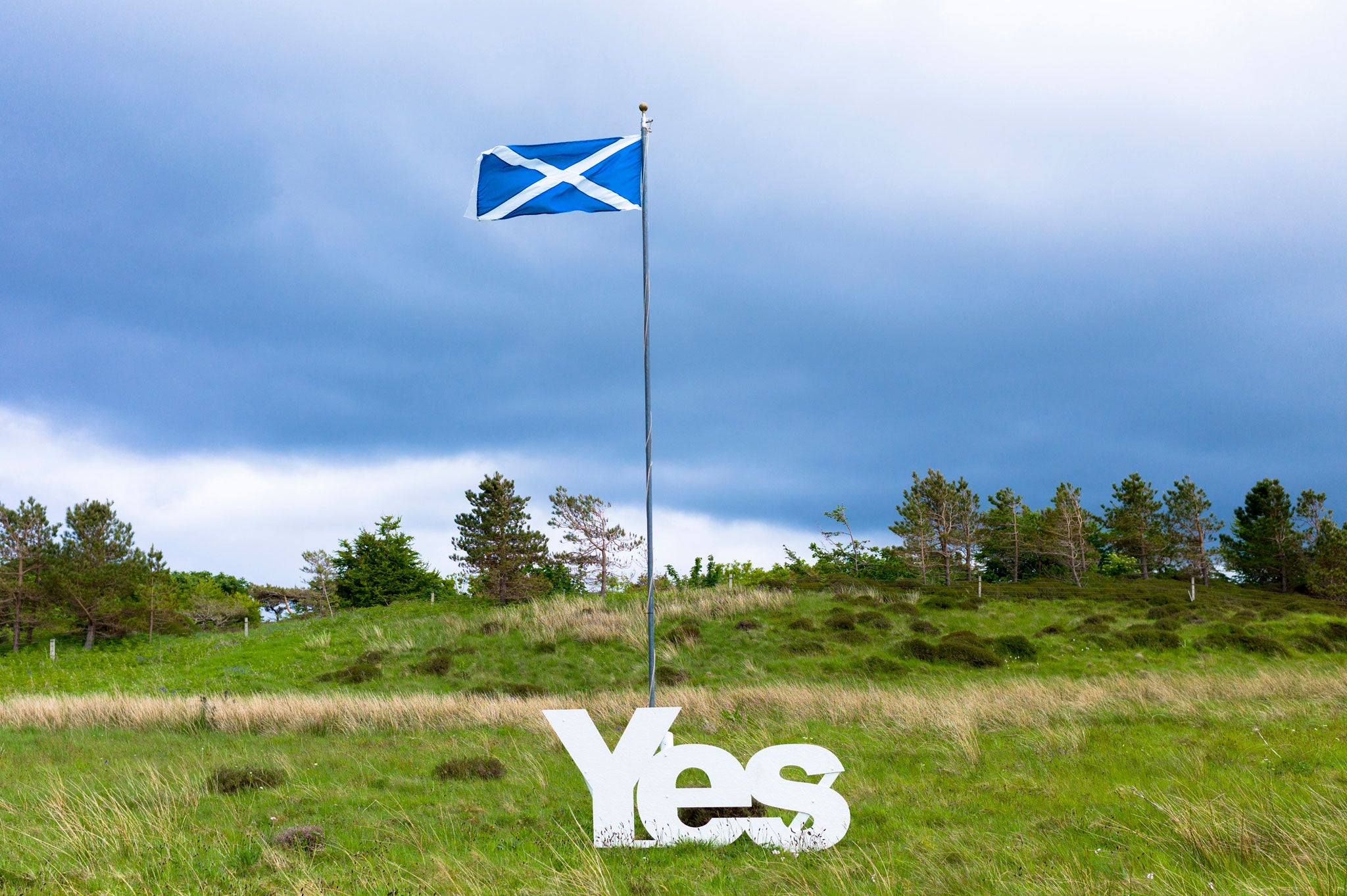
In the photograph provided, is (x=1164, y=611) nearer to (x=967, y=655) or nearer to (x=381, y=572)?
(x=967, y=655)

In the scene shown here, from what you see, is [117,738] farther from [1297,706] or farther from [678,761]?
[1297,706]

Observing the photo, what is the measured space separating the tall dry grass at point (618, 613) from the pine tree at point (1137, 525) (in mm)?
42974

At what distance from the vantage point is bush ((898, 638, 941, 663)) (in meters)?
25.9

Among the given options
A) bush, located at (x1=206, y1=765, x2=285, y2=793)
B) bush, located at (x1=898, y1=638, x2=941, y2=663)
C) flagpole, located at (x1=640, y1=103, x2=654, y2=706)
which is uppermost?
flagpole, located at (x1=640, y1=103, x2=654, y2=706)

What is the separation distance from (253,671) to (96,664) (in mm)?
13024

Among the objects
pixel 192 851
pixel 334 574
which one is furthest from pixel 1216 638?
pixel 334 574

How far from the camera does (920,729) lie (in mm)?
13594

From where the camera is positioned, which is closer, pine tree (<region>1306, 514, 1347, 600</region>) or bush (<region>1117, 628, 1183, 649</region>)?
bush (<region>1117, 628, 1183, 649</region>)

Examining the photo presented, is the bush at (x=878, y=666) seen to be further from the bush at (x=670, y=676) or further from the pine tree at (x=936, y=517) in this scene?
the pine tree at (x=936, y=517)

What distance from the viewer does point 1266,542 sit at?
64312 millimetres

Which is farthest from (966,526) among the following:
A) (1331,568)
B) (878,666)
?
(878,666)

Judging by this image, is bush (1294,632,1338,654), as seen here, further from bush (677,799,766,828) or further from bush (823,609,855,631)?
bush (677,799,766,828)

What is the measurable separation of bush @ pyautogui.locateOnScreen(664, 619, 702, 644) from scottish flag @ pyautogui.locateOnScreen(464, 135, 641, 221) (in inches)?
809

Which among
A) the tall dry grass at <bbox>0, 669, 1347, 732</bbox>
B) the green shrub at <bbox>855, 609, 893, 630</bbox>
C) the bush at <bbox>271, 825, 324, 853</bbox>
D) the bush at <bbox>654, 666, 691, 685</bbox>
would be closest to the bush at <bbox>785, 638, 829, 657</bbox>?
the green shrub at <bbox>855, 609, 893, 630</bbox>
